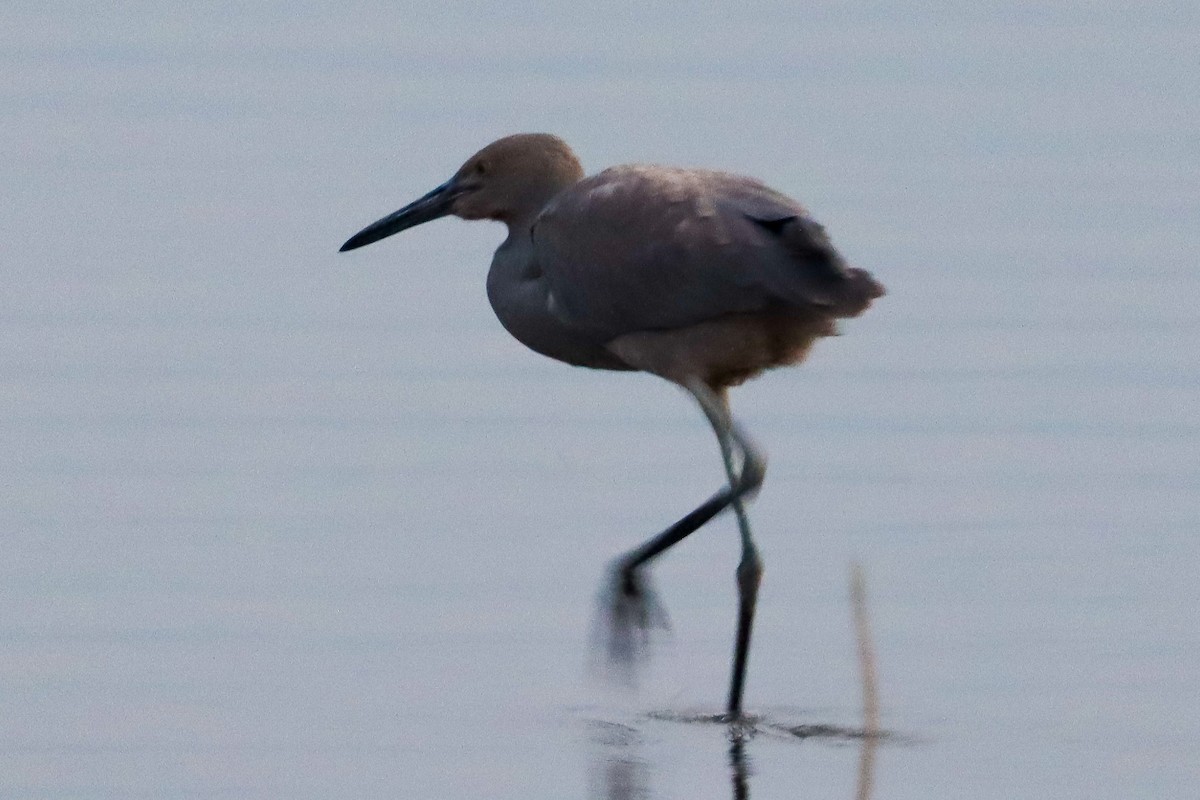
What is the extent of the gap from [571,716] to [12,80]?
10.1 metres

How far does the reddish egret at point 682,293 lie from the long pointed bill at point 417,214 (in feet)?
1.00

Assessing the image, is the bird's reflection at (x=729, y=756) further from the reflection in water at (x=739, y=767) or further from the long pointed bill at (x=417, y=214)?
the long pointed bill at (x=417, y=214)

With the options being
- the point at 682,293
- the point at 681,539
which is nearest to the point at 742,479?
the point at 681,539

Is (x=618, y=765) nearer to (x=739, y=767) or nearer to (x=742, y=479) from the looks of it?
(x=739, y=767)

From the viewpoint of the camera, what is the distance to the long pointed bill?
10.0m

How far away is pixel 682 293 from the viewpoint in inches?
357

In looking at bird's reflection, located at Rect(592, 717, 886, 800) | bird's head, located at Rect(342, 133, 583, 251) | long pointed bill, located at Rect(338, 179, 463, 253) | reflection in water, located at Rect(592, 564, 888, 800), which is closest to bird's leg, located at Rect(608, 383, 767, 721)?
reflection in water, located at Rect(592, 564, 888, 800)

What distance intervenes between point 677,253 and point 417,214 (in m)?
1.31

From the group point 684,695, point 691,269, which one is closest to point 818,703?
point 684,695

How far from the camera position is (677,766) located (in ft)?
27.4

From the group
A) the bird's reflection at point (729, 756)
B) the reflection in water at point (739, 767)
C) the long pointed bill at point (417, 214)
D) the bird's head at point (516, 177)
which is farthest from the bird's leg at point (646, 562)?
the long pointed bill at point (417, 214)

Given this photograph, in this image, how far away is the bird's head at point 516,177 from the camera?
982cm

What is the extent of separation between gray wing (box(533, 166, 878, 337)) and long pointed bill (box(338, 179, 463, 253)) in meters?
0.50

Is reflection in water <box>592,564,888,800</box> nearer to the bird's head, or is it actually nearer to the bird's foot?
the bird's foot
